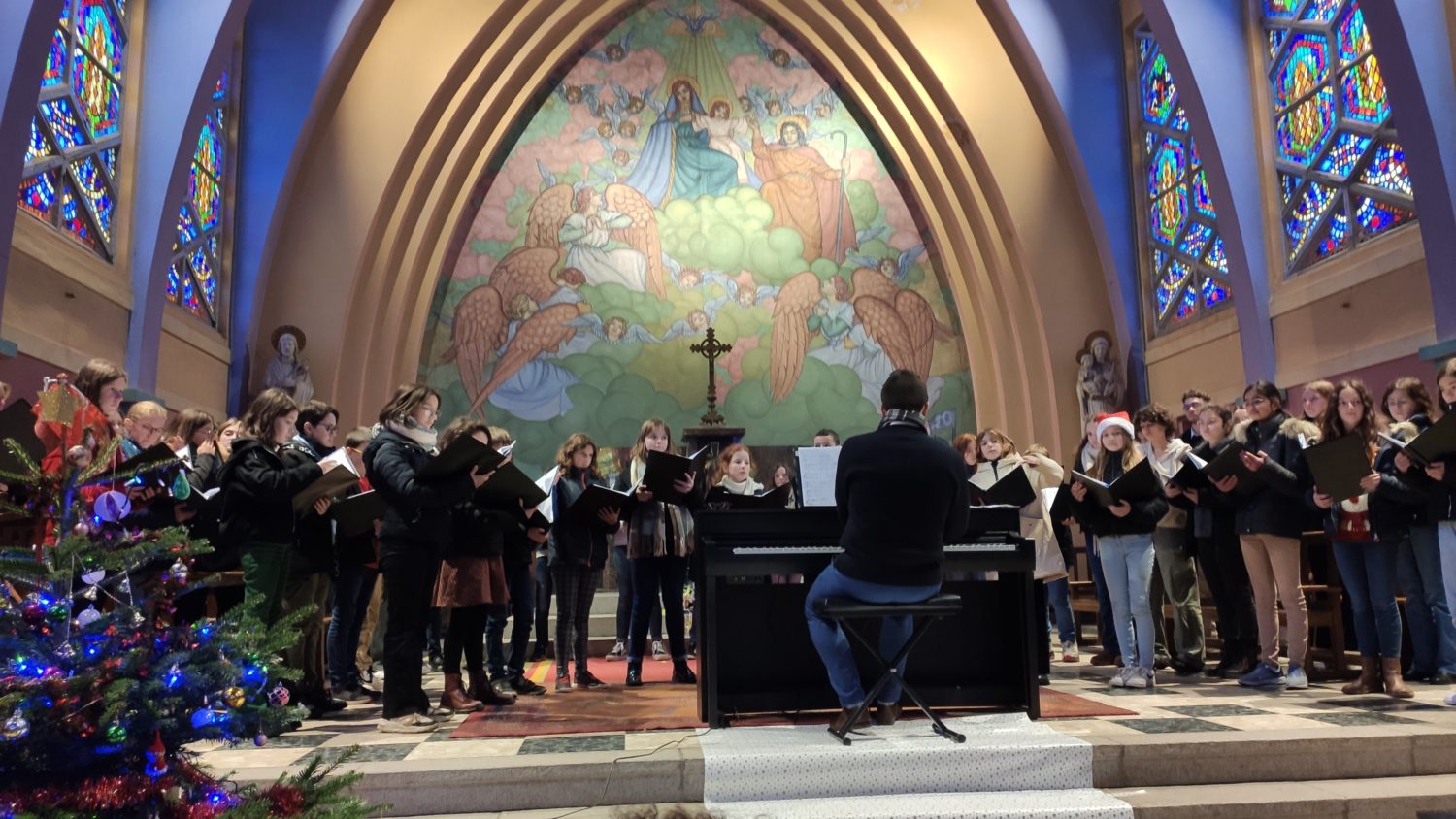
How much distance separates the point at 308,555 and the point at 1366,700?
507cm

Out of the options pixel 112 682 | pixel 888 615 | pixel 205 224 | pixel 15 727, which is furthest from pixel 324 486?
pixel 205 224

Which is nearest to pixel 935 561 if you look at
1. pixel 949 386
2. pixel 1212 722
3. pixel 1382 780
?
pixel 1212 722

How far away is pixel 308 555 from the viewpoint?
531 cm

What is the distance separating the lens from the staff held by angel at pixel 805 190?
48.5 ft

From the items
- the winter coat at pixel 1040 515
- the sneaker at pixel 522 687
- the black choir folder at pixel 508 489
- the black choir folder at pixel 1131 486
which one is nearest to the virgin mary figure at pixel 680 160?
the winter coat at pixel 1040 515

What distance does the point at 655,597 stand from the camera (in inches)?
254

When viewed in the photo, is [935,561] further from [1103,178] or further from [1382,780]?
[1103,178]

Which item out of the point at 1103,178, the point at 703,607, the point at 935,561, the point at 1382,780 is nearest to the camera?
the point at 1382,780

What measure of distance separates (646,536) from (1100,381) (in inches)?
329

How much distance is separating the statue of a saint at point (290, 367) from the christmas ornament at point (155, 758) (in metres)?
10.0

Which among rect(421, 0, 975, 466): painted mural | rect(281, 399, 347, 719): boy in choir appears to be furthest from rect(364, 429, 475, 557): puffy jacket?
rect(421, 0, 975, 466): painted mural

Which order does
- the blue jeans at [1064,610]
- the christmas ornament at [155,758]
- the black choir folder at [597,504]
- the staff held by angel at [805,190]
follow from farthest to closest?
1. the staff held by angel at [805,190]
2. the blue jeans at [1064,610]
3. the black choir folder at [597,504]
4. the christmas ornament at [155,758]

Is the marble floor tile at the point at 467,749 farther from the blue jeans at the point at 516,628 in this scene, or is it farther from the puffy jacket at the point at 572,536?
the puffy jacket at the point at 572,536

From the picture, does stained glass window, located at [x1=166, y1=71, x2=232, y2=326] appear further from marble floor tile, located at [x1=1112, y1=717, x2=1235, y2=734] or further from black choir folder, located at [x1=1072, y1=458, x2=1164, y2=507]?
marble floor tile, located at [x1=1112, y1=717, x2=1235, y2=734]
